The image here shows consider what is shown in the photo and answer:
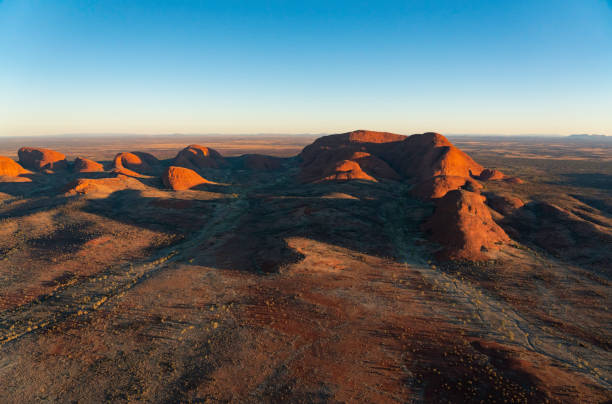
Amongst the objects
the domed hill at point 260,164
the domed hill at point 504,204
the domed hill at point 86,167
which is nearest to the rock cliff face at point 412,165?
the domed hill at point 504,204

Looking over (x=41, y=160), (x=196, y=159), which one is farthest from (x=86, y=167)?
(x=196, y=159)

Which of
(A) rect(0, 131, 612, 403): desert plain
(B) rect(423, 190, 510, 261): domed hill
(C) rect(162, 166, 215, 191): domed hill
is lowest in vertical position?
(A) rect(0, 131, 612, 403): desert plain

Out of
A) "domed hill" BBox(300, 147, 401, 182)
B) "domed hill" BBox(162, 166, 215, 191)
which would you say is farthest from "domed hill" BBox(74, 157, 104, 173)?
"domed hill" BBox(300, 147, 401, 182)

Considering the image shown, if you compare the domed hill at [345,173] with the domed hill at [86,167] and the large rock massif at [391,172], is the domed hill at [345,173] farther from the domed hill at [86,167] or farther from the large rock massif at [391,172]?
the domed hill at [86,167]

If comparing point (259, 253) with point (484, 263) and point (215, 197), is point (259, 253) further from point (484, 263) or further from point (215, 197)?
point (215, 197)

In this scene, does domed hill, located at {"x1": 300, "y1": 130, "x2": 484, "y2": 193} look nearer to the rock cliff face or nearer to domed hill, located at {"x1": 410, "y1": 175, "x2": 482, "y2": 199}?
the rock cliff face

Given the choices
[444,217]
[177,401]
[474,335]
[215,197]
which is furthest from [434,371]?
[215,197]
